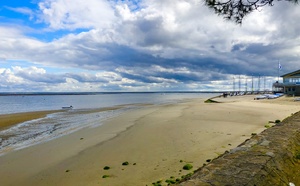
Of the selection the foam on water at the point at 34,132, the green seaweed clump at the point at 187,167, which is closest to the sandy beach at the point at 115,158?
the green seaweed clump at the point at 187,167

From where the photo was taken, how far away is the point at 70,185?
688 centimetres

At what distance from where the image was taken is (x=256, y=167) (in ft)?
12.3

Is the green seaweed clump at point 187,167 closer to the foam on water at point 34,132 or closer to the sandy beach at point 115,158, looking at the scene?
the sandy beach at point 115,158

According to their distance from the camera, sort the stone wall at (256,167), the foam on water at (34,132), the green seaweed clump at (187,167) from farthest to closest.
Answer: the foam on water at (34,132)
the green seaweed clump at (187,167)
the stone wall at (256,167)

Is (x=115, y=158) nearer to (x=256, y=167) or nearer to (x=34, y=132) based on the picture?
(x=256, y=167)

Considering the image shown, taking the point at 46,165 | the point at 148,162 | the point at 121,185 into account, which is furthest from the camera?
the point at 46,165

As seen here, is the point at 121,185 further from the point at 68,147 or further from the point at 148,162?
the point at 68,147

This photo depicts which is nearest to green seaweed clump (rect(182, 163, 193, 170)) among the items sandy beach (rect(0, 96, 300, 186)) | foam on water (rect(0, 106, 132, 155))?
sandy beach (rect(0, 96, 300, 186))

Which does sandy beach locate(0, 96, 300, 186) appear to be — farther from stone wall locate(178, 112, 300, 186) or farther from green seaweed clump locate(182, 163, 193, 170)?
stone wall locate(178, 112, 300, 186)

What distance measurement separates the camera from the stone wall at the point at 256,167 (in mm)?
3400

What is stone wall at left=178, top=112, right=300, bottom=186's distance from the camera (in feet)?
11.2

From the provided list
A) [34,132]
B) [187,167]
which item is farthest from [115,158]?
[34,132]

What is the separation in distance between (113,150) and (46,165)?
2513 mm

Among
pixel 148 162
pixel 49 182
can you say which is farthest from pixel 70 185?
pixel 148 162
